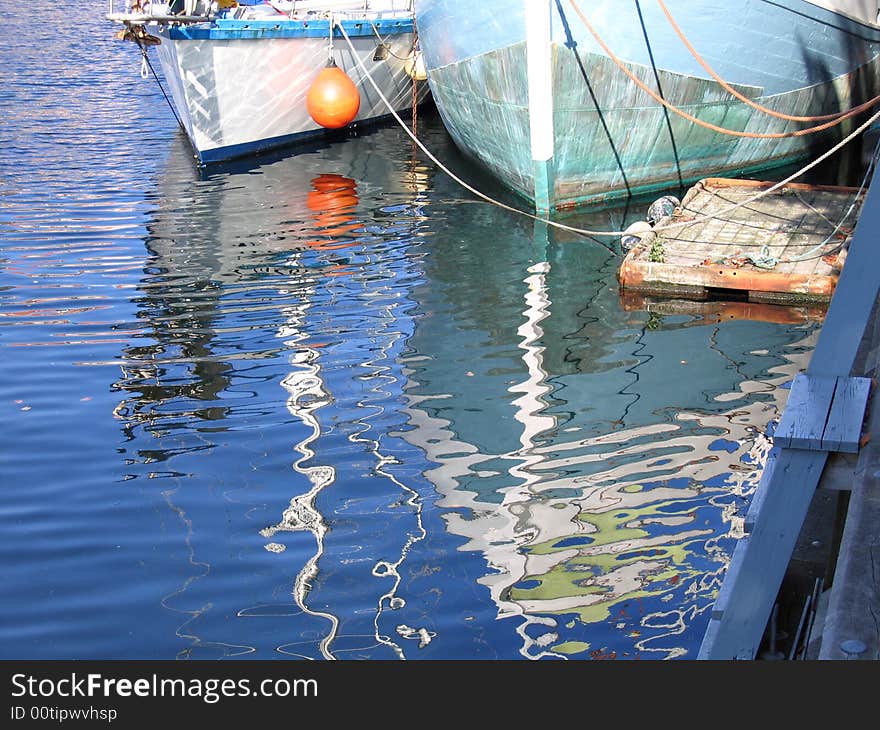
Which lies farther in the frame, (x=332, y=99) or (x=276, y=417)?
(x=332, y=99)

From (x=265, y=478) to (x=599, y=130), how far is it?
22.2ft

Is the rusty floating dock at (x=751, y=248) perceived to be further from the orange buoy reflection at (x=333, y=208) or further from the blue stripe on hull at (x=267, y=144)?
the blue stripe on hull at (x=267, y=144)

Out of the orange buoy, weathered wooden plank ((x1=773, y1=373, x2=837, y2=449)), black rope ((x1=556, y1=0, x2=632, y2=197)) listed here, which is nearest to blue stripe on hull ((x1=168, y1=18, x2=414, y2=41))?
the orange buoy

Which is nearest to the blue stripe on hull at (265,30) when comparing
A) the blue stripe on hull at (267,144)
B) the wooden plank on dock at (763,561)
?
the blue stripe on hull at (267,144)

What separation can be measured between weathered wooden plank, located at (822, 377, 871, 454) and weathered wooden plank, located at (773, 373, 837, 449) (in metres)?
0.02

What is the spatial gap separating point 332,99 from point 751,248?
7.09 meters

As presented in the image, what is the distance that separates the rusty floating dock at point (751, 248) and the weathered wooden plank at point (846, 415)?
444 cm

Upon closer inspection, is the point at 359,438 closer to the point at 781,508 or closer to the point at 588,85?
the point at 781,508

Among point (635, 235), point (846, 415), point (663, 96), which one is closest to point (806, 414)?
point (846, 415)

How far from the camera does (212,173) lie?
45.4ft

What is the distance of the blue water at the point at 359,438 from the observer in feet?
15.1

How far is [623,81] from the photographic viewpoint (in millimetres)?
11008

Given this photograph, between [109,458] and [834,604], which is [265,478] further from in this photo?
[834,604]
